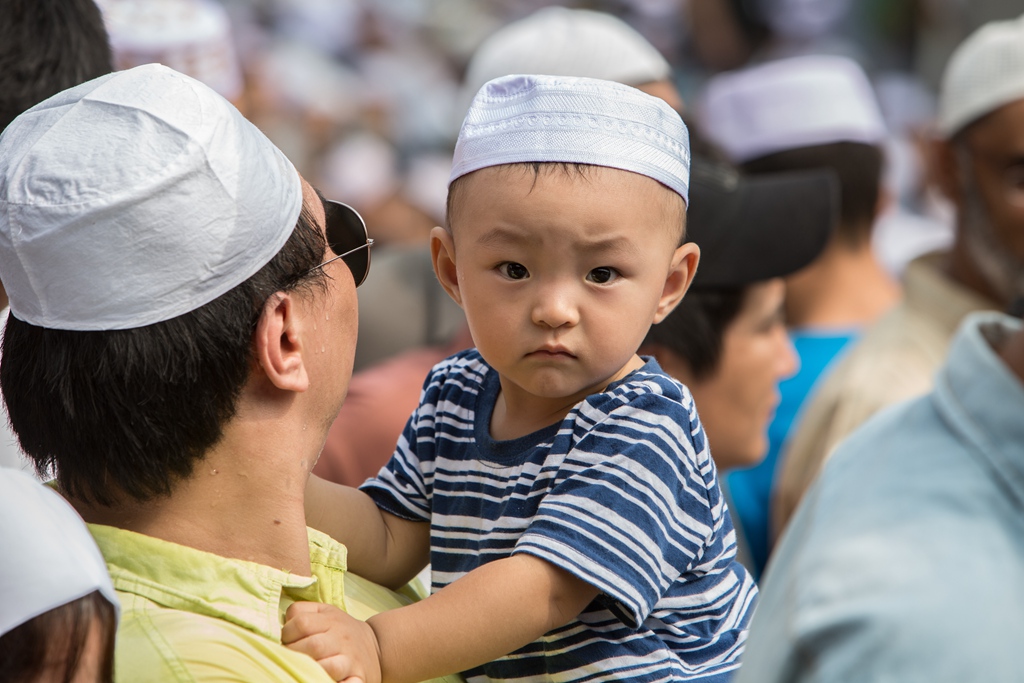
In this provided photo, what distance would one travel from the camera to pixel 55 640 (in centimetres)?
125

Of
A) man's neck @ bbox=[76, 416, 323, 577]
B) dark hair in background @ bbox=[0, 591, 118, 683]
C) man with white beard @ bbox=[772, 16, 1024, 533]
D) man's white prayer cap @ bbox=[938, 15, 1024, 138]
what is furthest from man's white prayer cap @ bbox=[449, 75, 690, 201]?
man's white prayer cap @ bbox=[938, 15, 1024, 138]

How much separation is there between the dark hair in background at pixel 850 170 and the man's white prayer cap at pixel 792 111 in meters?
0.06

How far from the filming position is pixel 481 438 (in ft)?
6.21

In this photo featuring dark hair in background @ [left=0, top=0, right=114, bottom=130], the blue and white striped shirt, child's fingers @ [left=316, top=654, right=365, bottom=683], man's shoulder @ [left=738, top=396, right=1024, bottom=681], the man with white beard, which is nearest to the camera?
man's shoulder @ [left=738, top=396, right=1024, bottom=681]

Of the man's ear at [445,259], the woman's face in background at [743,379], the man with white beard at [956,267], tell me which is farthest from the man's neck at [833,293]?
the man's ear at [445,259]

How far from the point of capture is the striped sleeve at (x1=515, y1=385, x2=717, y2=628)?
1623 millimetres

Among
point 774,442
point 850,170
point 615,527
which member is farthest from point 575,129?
point 850,170

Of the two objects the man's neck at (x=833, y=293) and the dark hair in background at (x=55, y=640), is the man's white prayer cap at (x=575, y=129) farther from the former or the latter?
the man's neck at (x=833, y=293)

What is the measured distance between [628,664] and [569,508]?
27cm

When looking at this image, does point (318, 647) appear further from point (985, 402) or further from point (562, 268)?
point (985, 402)

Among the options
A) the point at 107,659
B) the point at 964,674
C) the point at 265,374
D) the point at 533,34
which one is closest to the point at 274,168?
the point at 265,374

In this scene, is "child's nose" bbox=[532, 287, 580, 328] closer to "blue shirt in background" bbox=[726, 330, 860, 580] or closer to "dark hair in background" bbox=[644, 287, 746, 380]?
"dark hair in background" bbox=[644, 287, 746, 380]

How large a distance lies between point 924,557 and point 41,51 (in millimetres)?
2106

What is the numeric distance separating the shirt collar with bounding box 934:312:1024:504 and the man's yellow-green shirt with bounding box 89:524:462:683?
872 millimetres
